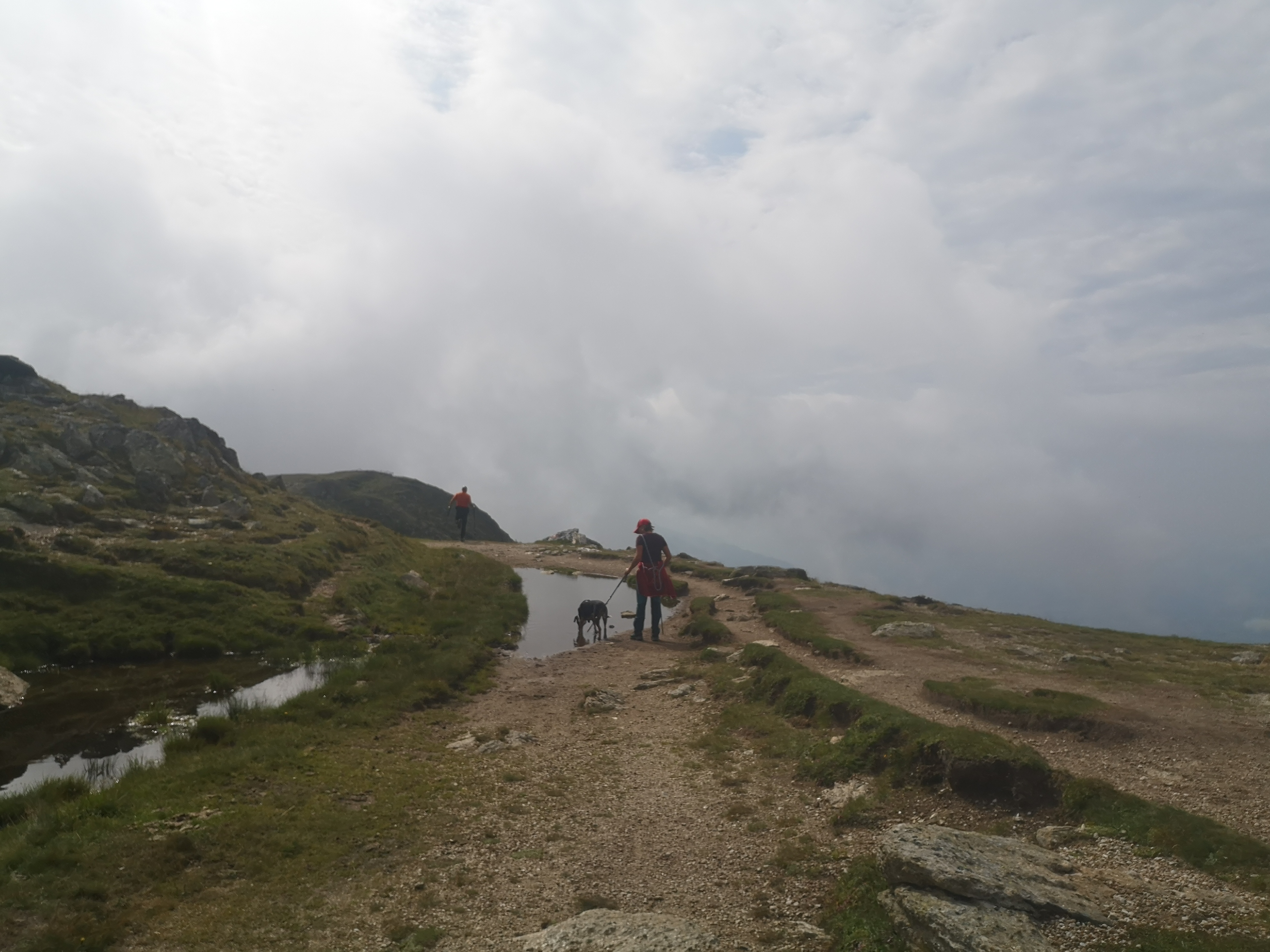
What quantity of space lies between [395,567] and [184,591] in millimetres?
16035

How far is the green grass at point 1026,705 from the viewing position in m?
16.6

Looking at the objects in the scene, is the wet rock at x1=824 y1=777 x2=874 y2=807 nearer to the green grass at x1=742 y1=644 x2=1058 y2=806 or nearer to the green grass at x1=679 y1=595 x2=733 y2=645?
the green grass at x1=742 y1=644 x2=1058 y2=806

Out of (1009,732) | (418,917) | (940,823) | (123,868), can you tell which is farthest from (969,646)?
(123,868)

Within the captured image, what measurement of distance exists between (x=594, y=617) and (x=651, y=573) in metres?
4.46

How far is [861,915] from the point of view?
1013 cm

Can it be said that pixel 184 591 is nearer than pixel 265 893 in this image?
No

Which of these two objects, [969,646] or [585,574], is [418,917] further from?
[585,574]

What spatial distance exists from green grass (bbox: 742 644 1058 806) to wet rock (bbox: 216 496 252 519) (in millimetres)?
39207

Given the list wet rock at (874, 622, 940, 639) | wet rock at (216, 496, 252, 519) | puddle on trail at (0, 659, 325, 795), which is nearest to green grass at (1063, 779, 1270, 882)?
wet rock at (874, 622, 940, 639)

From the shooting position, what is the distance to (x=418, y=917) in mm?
10719

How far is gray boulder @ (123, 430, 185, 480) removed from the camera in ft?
154

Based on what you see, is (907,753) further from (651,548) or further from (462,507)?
(462,507)

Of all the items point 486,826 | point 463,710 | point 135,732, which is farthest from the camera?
point 463,710

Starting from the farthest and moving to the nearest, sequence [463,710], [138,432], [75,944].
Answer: [138,432], [463,710], [75,944]
